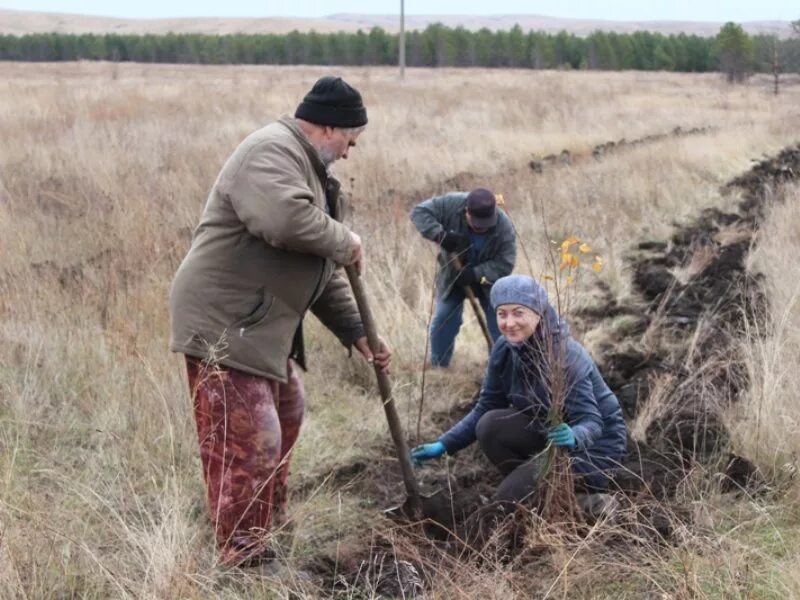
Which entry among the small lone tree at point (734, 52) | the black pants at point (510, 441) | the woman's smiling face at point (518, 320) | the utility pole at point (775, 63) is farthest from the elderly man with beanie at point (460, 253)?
the small lone tree at point (734, 52)

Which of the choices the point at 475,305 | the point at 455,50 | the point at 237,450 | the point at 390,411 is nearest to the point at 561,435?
the point at 390,411

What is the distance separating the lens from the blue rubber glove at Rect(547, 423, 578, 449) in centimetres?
367

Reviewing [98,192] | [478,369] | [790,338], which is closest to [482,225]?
[478,369]

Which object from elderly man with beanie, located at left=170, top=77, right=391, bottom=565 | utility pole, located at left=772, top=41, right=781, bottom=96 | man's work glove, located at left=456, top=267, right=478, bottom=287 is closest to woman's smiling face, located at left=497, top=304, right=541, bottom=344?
elderly man with beanie, located at left=170, top=77, right=391, bottom=565

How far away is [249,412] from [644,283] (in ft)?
17.9

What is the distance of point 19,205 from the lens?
864cm

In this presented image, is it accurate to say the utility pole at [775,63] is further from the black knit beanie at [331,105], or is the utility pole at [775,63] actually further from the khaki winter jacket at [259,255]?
the khaki winter jacket at [259,255]

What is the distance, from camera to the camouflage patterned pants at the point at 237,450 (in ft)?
10.8

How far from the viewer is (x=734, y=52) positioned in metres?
50.0

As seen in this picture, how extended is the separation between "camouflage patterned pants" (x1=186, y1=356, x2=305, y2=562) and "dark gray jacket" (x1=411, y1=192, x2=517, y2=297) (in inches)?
107

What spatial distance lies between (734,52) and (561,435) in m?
50.9

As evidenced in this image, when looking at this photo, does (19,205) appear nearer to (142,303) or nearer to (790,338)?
(142,303)

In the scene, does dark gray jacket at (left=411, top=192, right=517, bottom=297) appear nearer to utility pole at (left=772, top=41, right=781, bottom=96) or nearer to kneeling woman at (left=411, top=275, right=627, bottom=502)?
kneeling woman at (left=411, top=275, right=627, bottom=502)

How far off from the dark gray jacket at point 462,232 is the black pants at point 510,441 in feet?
6.02
